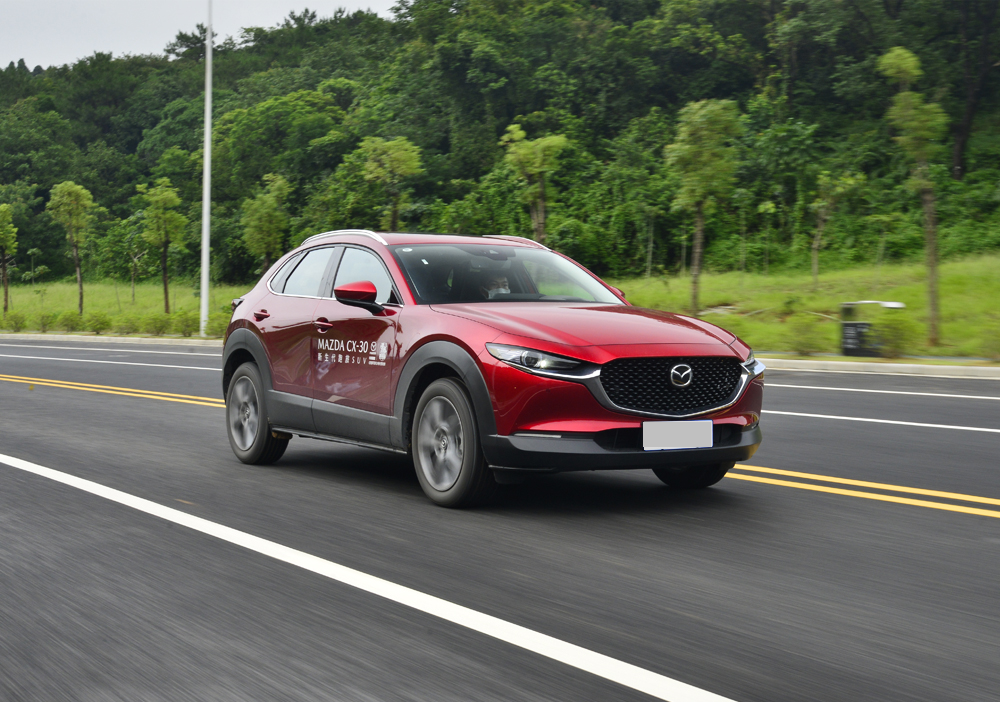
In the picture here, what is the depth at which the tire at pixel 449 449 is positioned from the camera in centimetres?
596

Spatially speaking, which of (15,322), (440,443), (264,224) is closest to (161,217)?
(264,224)

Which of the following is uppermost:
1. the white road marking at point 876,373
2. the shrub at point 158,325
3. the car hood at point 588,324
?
the car hood at point 588,324

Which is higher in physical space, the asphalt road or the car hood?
the car hood

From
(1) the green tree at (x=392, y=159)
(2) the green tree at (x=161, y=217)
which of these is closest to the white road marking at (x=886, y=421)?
(1) the green tree at (x=392, y=159)

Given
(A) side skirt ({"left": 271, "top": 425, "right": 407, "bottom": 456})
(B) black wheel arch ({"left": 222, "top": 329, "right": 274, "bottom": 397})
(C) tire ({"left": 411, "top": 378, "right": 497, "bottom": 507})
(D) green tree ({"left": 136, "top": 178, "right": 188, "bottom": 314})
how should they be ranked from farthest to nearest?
(D) green tree ({"left": 136, "top": 178, "right": 188, "bottom": 314}) < (B) black wheel arch ({"left": 222, "top": 329, "right": 274, "bottom": 397}) < (A) side skirt ({"left": 271, "top": 425, "right": 407, "bottom": 456}) < (C) tire ({"left": 411, "top": 378, "right": 497, "bottom": 507})

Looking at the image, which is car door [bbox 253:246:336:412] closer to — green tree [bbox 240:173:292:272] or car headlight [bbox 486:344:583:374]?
car headlight [bbox 486:344:583:374]

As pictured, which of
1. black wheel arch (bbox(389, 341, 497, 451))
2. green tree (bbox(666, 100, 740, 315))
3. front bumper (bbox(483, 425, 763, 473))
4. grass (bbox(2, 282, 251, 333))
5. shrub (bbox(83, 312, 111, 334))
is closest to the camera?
front bumper (bbox(483, 425, 763, 473))

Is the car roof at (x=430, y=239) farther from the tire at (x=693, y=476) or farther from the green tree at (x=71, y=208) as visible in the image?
the green tree at (x=71, y=208)

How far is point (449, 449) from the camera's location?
6.16 m

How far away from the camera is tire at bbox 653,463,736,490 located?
6.73m

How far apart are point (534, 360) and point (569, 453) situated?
52cm

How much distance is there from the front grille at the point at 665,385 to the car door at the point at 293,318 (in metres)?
2.50

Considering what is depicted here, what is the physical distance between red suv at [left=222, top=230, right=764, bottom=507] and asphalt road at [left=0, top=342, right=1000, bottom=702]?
35 cm

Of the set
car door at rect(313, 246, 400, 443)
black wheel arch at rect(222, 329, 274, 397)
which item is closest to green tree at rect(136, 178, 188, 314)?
black wheel arch at rect(222, 329, 274, 397)
